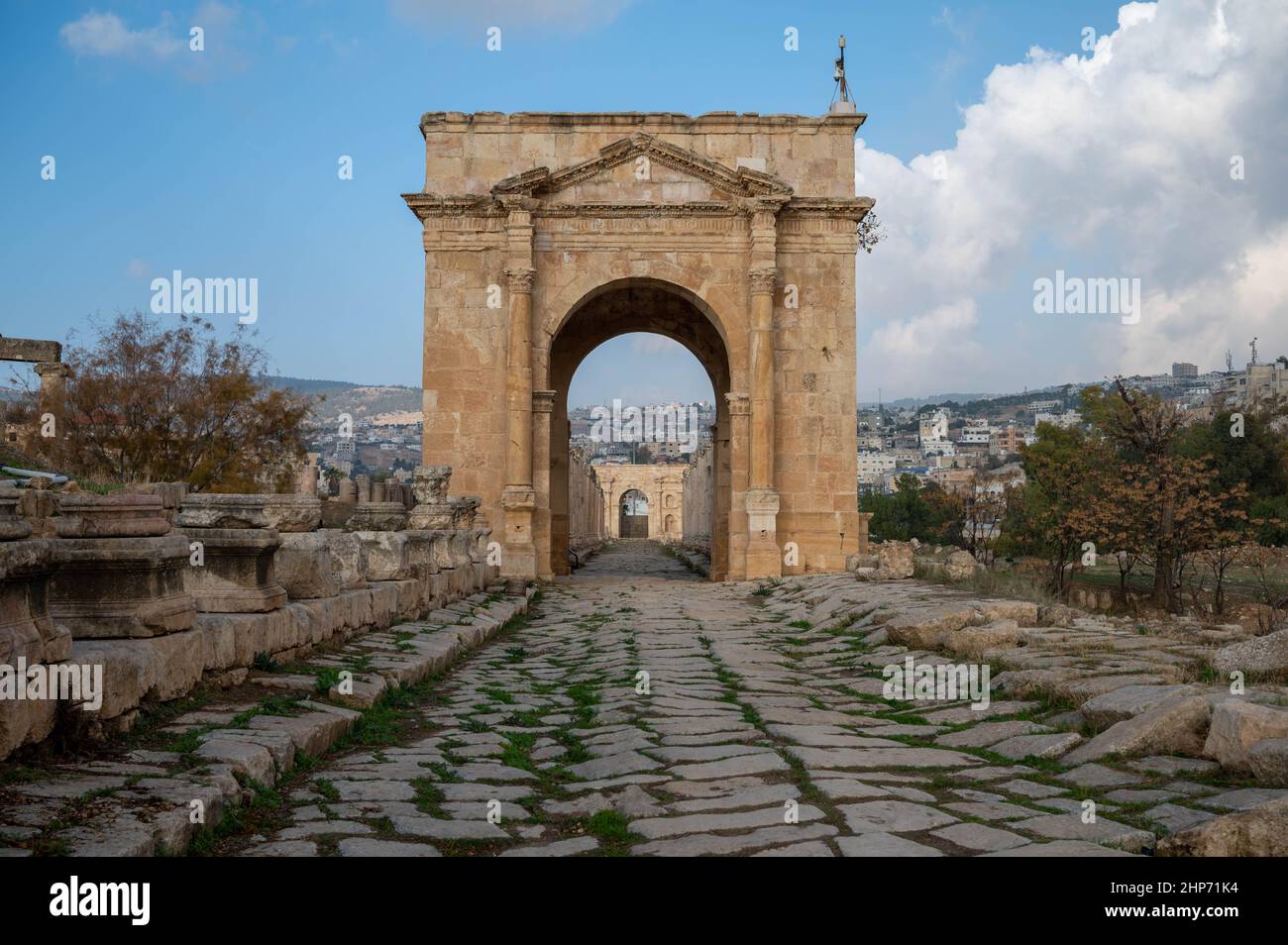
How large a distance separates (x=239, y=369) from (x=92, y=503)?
24.6 metres

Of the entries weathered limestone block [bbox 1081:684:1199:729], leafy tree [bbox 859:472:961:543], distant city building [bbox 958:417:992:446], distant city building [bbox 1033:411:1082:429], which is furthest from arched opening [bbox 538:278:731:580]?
distant city building [bbox 958:417:992:446]

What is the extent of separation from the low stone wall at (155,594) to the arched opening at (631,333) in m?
13.5

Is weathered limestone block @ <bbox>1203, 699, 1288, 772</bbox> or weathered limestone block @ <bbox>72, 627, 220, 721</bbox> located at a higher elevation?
weathered limestone block @ <bbox>72, 627, 220, 721</bbox>

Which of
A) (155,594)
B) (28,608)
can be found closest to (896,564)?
(155,594)

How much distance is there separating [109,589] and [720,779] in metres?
2.71

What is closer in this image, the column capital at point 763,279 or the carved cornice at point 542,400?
the column capital at point 763,279

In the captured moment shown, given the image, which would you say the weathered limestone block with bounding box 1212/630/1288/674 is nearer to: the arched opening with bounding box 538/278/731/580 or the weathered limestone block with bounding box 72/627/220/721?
the weathered limestone block with bounding box 72/627/220/721

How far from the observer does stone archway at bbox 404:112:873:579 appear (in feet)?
61.3

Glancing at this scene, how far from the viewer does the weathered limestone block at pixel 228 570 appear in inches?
242

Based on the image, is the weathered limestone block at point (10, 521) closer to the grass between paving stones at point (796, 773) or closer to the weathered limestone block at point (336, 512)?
the grass between paving stones at point (796, 773)

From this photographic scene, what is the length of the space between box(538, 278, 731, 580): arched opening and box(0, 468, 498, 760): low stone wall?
44.4 ft

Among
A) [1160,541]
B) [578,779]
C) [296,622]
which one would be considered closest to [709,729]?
[578,779]

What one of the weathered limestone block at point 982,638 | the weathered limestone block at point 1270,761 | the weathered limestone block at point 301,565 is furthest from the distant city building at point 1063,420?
the weathered limestone block at point 1270,761
